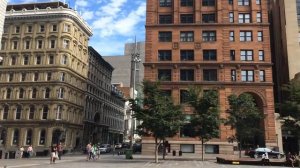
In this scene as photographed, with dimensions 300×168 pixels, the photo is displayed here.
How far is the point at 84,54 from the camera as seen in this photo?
95.1m

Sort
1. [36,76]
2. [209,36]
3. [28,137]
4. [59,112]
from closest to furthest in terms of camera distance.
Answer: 1. [209,36]
2. [28,137]
3. [59,112]
4. [36,76]

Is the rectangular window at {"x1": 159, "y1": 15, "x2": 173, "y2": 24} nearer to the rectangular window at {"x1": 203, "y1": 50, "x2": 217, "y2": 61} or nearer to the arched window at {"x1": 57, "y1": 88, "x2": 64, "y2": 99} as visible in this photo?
the rectangular window at {"x1": 203, "y1": 50, "x2": 217, "y2": 61}

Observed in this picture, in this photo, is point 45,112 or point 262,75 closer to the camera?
point 262,75

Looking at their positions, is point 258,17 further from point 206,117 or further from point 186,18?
point 206,117

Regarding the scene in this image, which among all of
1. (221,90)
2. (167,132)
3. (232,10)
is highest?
(232,10)

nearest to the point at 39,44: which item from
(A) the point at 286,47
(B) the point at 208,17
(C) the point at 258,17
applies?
(B) the point at 208,17

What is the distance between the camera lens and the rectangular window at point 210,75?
2571 inches

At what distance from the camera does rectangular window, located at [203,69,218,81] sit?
65.3 metres

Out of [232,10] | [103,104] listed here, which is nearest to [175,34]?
[232,10]

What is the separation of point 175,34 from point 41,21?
35633 mm

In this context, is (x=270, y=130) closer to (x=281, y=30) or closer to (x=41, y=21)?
(x=281, y=30)

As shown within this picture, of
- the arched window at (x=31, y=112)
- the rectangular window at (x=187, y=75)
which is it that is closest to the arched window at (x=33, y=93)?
the arched window at (x=31, y=112)

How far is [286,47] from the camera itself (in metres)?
81.8

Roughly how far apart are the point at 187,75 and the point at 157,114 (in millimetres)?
25908
